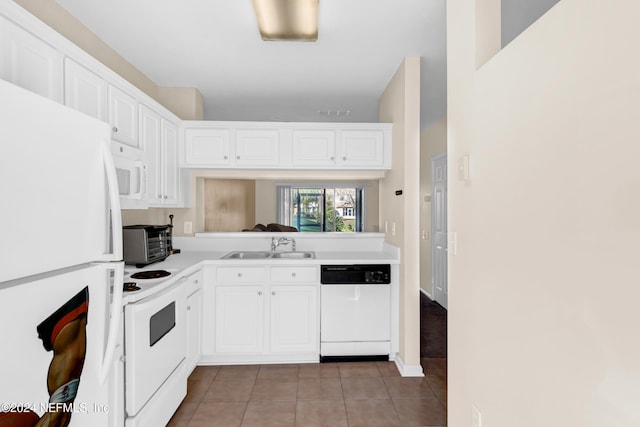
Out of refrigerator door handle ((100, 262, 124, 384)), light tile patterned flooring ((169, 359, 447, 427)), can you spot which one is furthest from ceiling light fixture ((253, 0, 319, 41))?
light tile patterned flooring ((169, 359, 447, 427))

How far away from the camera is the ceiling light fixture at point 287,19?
1.96 metres

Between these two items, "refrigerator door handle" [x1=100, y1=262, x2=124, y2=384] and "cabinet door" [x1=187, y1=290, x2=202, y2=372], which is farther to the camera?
"cabinet door" [x1=187, y1=290, x2=202, y2=372]

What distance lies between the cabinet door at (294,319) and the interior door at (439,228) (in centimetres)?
246

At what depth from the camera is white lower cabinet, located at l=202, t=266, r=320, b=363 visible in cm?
290

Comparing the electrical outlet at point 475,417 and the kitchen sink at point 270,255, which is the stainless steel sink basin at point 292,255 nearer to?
the kitchen sink at point 270,255

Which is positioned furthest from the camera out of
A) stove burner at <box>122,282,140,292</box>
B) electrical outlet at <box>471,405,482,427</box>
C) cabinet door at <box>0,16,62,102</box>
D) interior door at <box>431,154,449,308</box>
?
interior door at <box>431,154,449,308</box>

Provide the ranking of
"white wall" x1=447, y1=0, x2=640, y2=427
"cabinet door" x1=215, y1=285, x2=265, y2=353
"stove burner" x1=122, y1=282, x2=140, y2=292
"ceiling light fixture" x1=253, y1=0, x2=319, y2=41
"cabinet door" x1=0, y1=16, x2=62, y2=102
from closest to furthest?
"white wall" x1=447, y1=0, x2=640, y2=427, "cabinet door" x1=0, y1=16, x2=62, y2=102, "stove burner" x1=122, y1=282, x2=140, y2=292, "ceiling light fixture" x1=253, y1=0, x2=319, y2=41, "cabinet door" x1=215, y1=285, x2=265, y2=353

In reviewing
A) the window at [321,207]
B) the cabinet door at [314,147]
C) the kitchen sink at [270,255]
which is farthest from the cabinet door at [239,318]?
the window at [321,207]

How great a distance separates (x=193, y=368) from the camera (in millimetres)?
2770

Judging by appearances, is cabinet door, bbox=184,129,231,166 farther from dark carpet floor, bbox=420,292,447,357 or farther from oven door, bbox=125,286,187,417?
dark carpet floor, bbox=420,292,447,357

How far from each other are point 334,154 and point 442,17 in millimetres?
1506

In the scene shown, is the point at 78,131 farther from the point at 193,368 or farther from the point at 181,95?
the point at 181,95

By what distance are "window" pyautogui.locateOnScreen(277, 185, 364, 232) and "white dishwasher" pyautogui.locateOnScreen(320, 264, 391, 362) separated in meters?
3.75

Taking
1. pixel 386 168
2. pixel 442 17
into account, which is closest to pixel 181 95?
pixel 386 168
